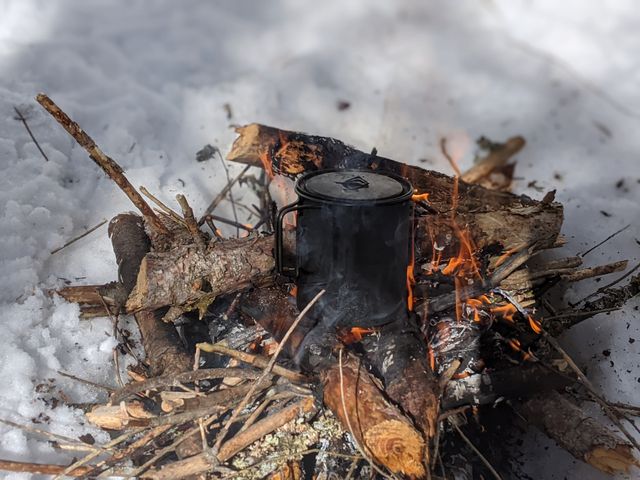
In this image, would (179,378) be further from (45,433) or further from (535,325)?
(535,325)

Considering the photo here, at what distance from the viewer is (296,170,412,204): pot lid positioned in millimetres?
2254

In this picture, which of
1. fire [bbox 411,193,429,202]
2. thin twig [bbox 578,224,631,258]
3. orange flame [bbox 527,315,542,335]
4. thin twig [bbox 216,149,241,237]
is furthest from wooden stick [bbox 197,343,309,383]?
thin twig [bbox 578,224,631,258]

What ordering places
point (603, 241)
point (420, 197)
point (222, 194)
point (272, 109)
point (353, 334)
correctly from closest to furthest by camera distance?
point (353, 334)
point (420, 197)
point (603, 241)
point (222, 194)
point (272, 109)

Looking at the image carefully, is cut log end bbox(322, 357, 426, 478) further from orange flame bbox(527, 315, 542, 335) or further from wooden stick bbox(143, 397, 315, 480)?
orange flame bbox(527, 315, 542, 335)

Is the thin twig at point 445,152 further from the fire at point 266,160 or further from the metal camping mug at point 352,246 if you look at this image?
the metal camping mug at point 352,246

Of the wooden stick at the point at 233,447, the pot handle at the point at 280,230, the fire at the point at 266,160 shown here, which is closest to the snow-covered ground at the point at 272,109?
the wooden stick at the point at 233,447

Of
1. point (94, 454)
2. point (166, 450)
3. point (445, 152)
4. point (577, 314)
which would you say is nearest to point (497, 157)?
point (445, 152)

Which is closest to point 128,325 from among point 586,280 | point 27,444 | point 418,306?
point 27,444

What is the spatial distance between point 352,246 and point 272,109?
271 centimetres

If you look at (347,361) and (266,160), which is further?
(266,160)

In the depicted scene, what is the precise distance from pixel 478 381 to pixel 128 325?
1.94 m

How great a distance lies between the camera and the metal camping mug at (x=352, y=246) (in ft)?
7.39

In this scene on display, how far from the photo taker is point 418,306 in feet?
8.93

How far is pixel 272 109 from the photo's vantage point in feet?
15.3
